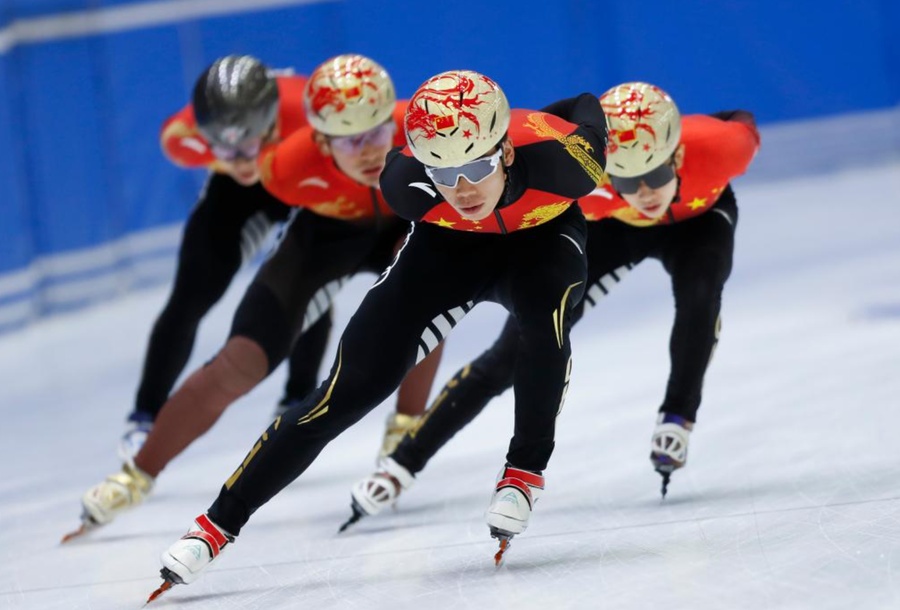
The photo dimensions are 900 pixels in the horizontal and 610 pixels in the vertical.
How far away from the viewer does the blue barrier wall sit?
9609mm

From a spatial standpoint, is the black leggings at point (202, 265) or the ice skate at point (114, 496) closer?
the ice skate at point (114, 496)

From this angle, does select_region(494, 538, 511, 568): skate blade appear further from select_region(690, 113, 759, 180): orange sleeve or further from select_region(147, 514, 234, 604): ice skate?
select_region(690, 113, 759, 180): orange sleeve

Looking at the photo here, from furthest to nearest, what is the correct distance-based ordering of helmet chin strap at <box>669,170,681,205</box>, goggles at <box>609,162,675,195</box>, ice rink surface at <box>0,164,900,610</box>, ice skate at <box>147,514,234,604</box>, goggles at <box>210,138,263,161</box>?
goggles at <box>210,138,263,161</box> < helmet chin strap at <box>669,170,681,205</box> < goggles at <box>609,162,675,195</box> < ice skate at <box>147,514,234,604</box> < ice rink surface at <box>0,164,900,610</box>

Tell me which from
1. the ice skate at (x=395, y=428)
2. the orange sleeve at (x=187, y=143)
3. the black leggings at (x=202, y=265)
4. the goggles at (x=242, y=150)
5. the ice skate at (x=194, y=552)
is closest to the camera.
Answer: the ice skate at (x=194, y=552)

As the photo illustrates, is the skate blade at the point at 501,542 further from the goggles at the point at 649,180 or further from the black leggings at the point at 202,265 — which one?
the black leggings at the point at 202,265

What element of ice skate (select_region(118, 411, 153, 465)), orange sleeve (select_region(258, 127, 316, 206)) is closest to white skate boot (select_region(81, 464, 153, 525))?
ice skate (select_region(118, 411, 153, 465))

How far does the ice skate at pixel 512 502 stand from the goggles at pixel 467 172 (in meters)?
0.76

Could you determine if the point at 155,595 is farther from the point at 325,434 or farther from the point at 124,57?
the point at 124,57

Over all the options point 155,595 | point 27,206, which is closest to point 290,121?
point 155,595

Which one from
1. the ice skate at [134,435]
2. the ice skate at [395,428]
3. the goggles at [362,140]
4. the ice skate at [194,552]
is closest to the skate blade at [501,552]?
the ice skate at [194,552]

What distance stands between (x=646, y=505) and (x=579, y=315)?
2.07 ft

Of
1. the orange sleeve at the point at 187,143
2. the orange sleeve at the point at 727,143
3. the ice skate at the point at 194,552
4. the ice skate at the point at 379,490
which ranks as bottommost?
the ice skate at the point at 194,552

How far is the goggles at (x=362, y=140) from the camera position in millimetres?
4613

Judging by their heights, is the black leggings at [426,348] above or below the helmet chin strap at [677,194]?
below
